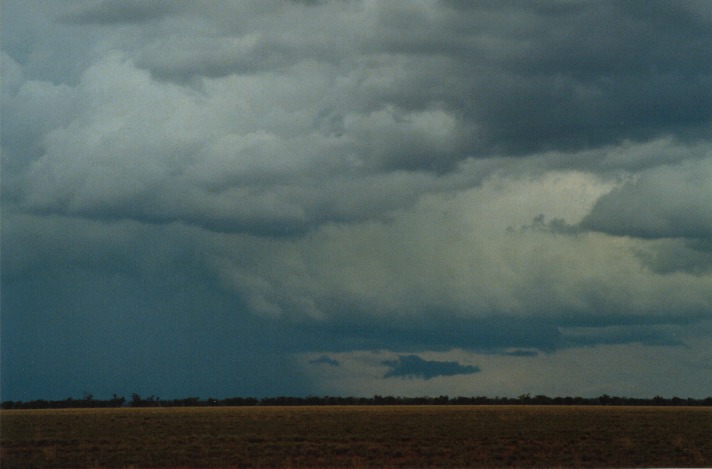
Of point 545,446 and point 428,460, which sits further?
point 545,446

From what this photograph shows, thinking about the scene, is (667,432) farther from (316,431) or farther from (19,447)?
(19,447)

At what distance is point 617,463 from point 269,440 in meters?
24.2

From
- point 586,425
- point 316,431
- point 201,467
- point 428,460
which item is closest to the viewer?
point 201,467

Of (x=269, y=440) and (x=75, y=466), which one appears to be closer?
(x=75, y=466)

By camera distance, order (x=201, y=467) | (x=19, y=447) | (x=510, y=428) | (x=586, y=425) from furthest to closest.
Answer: (x=586, y=425), (x=510, y=428), (x=19, y=447), (x=201, y=467)

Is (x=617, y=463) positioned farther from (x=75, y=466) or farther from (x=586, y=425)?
(x=586, y=425)

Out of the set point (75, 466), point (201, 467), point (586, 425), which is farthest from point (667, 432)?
point (75, 466)

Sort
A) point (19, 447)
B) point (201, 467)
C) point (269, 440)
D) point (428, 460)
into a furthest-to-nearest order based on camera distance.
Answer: point (269, 440) < point (19, 447) < point (428, 460) < point (201, 467)

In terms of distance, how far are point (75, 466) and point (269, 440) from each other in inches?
696

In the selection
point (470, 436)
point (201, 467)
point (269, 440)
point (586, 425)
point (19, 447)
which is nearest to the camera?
point (201, 467)

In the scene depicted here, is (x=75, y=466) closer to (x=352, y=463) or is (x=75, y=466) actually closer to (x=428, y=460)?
(x=352, y=463)

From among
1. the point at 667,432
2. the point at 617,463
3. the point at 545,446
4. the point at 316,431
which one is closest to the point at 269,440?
the point at 316,431

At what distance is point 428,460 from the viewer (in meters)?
47.0

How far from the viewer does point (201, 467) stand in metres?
43.3
